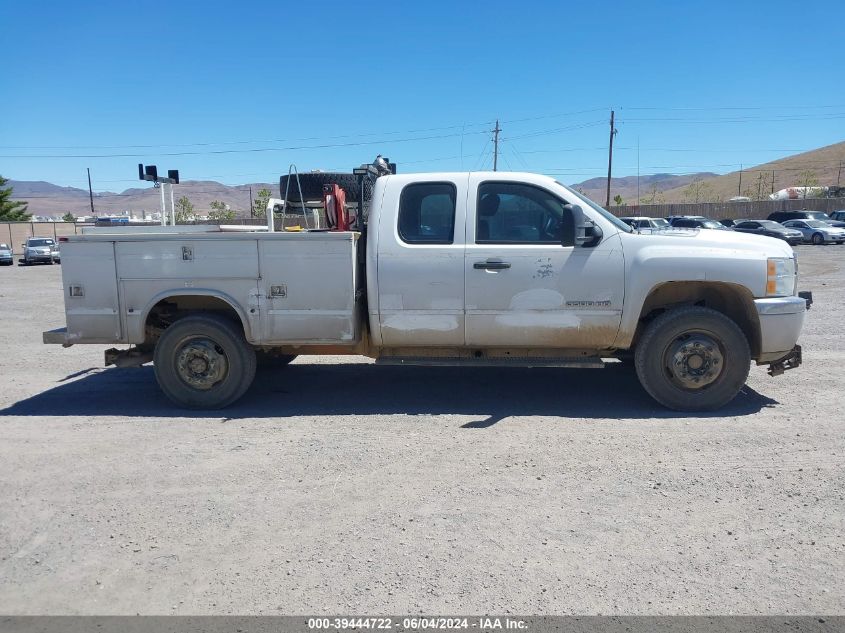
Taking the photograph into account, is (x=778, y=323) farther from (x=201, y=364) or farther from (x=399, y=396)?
(x=201, y=364)

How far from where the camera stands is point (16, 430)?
231 inches

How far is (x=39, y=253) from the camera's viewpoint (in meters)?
36.5

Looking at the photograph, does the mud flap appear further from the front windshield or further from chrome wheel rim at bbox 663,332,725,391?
the front windshield

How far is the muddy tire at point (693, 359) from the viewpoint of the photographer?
5867 mm

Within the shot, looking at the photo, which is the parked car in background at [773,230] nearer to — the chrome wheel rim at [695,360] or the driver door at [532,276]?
the chrome wheel rim at [695,360]

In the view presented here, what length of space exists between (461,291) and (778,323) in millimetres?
2825

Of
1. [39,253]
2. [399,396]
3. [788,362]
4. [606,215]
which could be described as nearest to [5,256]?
[39,253]

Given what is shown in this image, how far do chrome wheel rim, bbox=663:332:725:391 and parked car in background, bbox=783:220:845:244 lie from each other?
3684cm

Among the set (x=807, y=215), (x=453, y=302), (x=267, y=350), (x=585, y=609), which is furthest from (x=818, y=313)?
(x=807, y=215)

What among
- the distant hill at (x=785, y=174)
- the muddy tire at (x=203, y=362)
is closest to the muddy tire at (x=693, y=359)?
the muddy tire at (x=203, y=362)

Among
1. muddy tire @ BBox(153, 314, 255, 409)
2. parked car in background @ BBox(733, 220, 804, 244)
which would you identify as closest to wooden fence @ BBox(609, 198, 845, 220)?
parked car in background @ BBox(733, 220, 804, 244)

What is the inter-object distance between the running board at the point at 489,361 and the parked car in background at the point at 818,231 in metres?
37.2

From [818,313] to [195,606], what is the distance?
38.9 feet

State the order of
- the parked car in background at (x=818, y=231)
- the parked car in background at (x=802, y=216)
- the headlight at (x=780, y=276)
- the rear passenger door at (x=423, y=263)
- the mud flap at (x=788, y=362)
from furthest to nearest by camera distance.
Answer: the parked car in background at (x=802, y=216), the parked car in background at (x=818, y=231), the mud flap at (x=788, y=362), the rear passenger door at (x=423, y=263), the headlight at (x=780, y=276)
